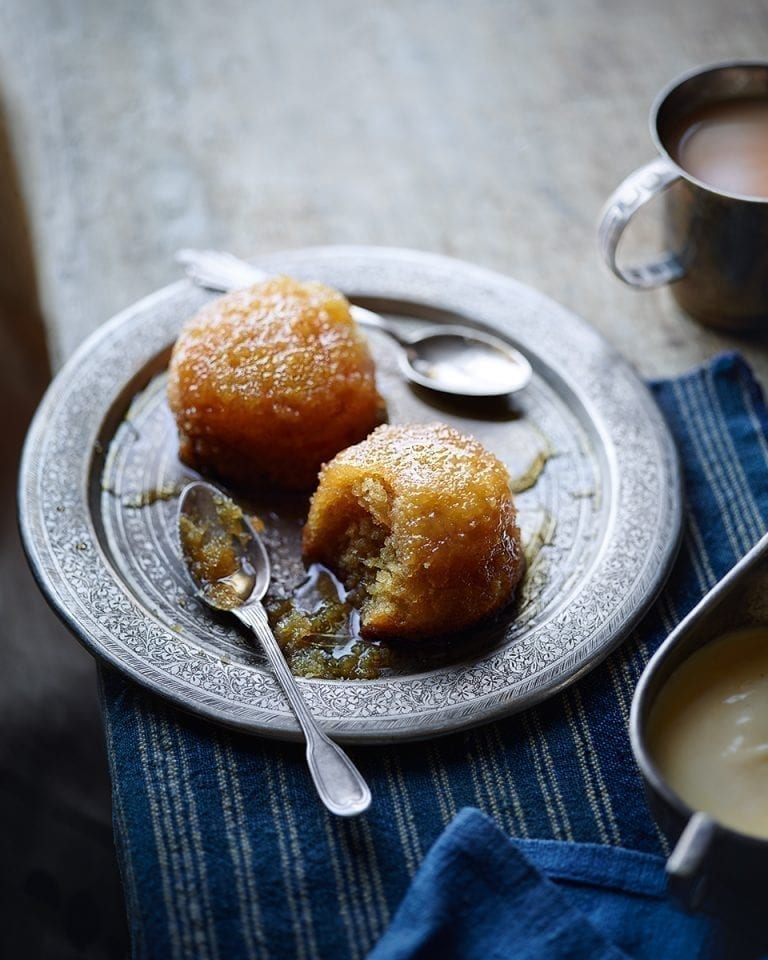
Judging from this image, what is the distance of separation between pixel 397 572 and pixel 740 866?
576mm

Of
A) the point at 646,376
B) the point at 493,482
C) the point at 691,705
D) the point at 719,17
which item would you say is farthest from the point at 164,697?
the point at 719,17

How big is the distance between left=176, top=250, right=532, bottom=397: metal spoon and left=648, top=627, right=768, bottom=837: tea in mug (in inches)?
26.2

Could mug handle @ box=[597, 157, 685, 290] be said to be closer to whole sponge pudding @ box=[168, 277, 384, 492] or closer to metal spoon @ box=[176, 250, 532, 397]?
metal spoon @ box=[176, 250, 532, 397]

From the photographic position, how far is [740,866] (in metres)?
1.06

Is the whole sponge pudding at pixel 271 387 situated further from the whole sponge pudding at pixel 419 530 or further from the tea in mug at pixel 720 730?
the tea in mug at pixel 720 730

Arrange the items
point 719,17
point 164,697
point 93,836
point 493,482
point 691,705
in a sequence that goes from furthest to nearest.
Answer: point 719,17, point 93,836, point 493,482, point 164,697, point 691,705

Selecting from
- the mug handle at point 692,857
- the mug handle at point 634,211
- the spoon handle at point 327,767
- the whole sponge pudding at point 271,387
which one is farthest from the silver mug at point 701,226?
the mug handle at point 692,857

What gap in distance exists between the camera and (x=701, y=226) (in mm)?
1887

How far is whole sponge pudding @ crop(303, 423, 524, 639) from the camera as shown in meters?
1.44

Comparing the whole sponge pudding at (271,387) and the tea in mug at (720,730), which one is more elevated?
the whole sponge pudding at (271,387)

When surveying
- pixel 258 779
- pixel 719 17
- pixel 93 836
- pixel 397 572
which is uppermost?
pixel 719 17

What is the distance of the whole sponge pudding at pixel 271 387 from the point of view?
163cm

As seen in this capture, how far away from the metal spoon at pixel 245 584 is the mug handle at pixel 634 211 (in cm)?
82

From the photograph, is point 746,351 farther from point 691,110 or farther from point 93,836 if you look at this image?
point 93,836
